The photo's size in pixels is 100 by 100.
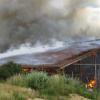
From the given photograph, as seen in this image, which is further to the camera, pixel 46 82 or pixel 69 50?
pixel 69 50

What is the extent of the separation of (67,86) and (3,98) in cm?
716

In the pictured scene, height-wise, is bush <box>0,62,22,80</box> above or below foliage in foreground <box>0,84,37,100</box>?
above

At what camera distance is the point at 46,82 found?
25.6 m

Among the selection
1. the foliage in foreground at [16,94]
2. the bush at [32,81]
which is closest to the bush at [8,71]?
the bush at [32,81]

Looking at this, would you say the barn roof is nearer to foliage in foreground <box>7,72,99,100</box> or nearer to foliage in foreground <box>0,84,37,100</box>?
foliage in foreground <box>7,72,99,100</box>

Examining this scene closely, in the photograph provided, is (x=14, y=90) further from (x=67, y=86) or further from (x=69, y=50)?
(x=69, y=50)

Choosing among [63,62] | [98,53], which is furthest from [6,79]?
[98,53]

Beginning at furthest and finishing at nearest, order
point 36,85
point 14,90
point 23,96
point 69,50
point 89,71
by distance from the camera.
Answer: point 69,50, point 89,71, point 36,85, point 14,90, point 23,96

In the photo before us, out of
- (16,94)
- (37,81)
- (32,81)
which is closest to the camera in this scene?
(16,94)

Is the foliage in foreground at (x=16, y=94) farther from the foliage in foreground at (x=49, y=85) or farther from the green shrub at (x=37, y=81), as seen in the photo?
the green shrub at (x=37, y=81)

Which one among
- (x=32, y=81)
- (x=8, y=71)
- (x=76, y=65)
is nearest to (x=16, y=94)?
(x=32, y=81)

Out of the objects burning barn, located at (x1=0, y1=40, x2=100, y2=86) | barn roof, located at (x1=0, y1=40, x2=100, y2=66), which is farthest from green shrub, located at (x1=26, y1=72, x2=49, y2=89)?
barn roof, located at (x1=0, y1=40, x2=100, y2=66)

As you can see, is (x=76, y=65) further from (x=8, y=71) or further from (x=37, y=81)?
(x=37, y=81)

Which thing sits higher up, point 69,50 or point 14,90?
point 69,50
